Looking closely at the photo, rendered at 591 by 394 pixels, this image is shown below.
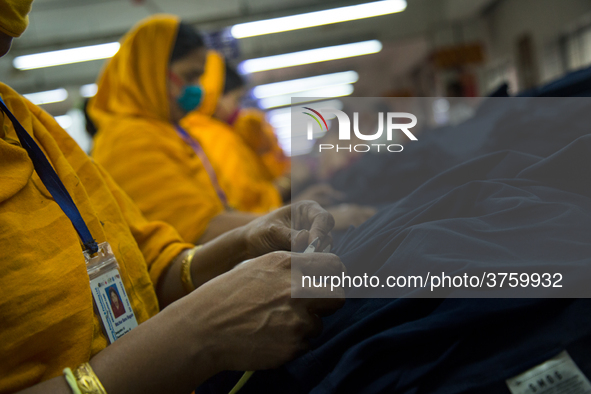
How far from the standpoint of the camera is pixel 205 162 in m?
1.61

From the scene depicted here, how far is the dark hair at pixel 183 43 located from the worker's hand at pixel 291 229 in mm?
1034

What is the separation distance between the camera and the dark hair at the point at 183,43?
5.00 ft

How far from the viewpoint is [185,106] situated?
1.57m

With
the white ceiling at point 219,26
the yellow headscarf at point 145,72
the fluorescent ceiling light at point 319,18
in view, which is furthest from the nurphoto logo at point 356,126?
the fluorescent ceiling light at point 319,18

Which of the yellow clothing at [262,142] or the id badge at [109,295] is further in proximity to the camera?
the yellow clothing at [262,142]

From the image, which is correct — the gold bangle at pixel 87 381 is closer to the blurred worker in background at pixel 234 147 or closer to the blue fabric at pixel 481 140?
the blue fabric at pixel 481 140

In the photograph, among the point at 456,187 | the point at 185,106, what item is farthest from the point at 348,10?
the point at 456,187

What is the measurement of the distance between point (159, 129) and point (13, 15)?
2.91 feet

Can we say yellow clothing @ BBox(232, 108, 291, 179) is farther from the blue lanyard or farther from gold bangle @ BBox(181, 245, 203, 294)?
the blue lanyard

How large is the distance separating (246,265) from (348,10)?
19.5 ft

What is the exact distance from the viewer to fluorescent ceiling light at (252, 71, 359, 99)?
27.0 ft

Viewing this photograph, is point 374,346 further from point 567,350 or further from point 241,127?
point 241,127

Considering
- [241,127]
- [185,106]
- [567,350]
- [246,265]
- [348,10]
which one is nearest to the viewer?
[567,350]

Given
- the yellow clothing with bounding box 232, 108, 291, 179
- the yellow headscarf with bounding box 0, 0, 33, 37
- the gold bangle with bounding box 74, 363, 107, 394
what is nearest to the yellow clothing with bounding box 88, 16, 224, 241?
the yellow headscarf with bounding box 0, 0, 33, 37
